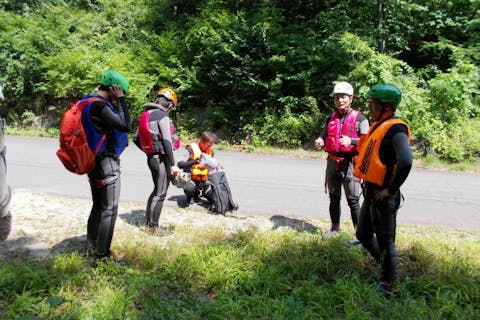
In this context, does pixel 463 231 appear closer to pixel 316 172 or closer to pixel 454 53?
pixel 316 172

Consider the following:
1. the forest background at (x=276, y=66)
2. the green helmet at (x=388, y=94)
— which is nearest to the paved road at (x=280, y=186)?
the forest background at (x=276, y=66)

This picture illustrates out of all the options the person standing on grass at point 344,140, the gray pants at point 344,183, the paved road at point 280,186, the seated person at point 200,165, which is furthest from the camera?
the paved road at point 280,186

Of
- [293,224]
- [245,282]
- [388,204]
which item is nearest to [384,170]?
[388,204]

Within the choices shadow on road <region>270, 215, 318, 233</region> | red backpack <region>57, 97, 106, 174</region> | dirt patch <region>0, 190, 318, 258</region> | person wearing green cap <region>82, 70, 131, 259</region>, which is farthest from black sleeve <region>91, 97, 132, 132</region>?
shadow on road <region>270, 215, 318, 233</region>

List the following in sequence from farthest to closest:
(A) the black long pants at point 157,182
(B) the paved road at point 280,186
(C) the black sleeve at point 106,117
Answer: (B) the paved road at point 280,186 → (A) the black long pants at point 157,182 → (C) the black sleeve at point 106,117

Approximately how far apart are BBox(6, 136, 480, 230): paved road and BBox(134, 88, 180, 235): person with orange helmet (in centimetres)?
165

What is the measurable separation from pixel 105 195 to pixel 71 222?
6.48ft

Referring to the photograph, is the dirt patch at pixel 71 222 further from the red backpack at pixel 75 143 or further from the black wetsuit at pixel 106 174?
the red backpack at pixel 75 143

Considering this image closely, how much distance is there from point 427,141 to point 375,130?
8.71 meters

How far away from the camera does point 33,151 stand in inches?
454

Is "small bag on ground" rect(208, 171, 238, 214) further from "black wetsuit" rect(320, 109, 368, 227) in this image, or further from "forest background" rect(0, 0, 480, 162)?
"forest background" rect(0, 0, 480, 162)

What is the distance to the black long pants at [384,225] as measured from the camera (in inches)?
142

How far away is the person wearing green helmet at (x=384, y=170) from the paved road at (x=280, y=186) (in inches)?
100

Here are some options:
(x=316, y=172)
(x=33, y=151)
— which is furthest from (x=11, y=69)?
(x=316, y=172)
